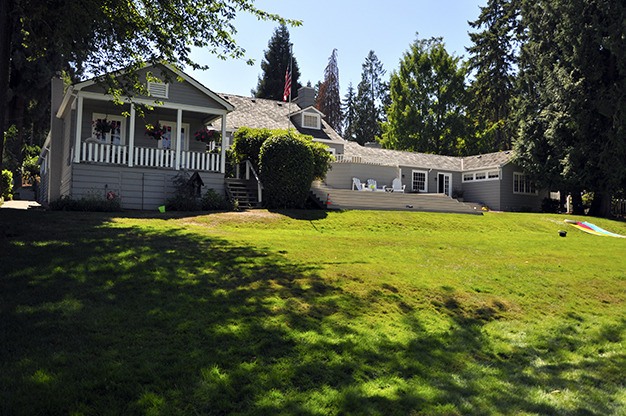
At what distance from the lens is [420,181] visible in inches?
1325

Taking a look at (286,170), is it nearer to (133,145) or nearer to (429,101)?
(133,145)

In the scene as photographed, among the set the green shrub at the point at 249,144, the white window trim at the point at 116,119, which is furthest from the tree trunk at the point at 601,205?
the white window trim at the point at 116,119

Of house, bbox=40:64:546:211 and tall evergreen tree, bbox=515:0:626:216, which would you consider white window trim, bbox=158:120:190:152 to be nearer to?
house, bbox=40:64:546:211

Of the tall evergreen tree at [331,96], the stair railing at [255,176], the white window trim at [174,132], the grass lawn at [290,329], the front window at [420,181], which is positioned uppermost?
the tall evergreen tree at [331,96]

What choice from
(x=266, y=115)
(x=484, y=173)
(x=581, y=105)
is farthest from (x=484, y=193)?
(x=266, y=115)

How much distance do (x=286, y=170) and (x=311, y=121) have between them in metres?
14.4

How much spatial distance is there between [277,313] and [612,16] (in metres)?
30.0

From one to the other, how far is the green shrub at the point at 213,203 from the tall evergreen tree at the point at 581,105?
21.5 meters

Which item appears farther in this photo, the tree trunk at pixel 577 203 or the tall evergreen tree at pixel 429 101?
the tall evergreen tree at pixel 429 101

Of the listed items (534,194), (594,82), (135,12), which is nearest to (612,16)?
(594,82)

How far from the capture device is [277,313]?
5.45 meters

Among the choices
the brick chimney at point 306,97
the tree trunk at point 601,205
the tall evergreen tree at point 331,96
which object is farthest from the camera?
the tall evergreen tree at point 331,96

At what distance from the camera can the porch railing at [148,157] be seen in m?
16.6

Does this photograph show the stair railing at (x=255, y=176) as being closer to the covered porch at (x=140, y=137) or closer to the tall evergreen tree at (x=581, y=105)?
the covered porch at (x=140, y=137)
